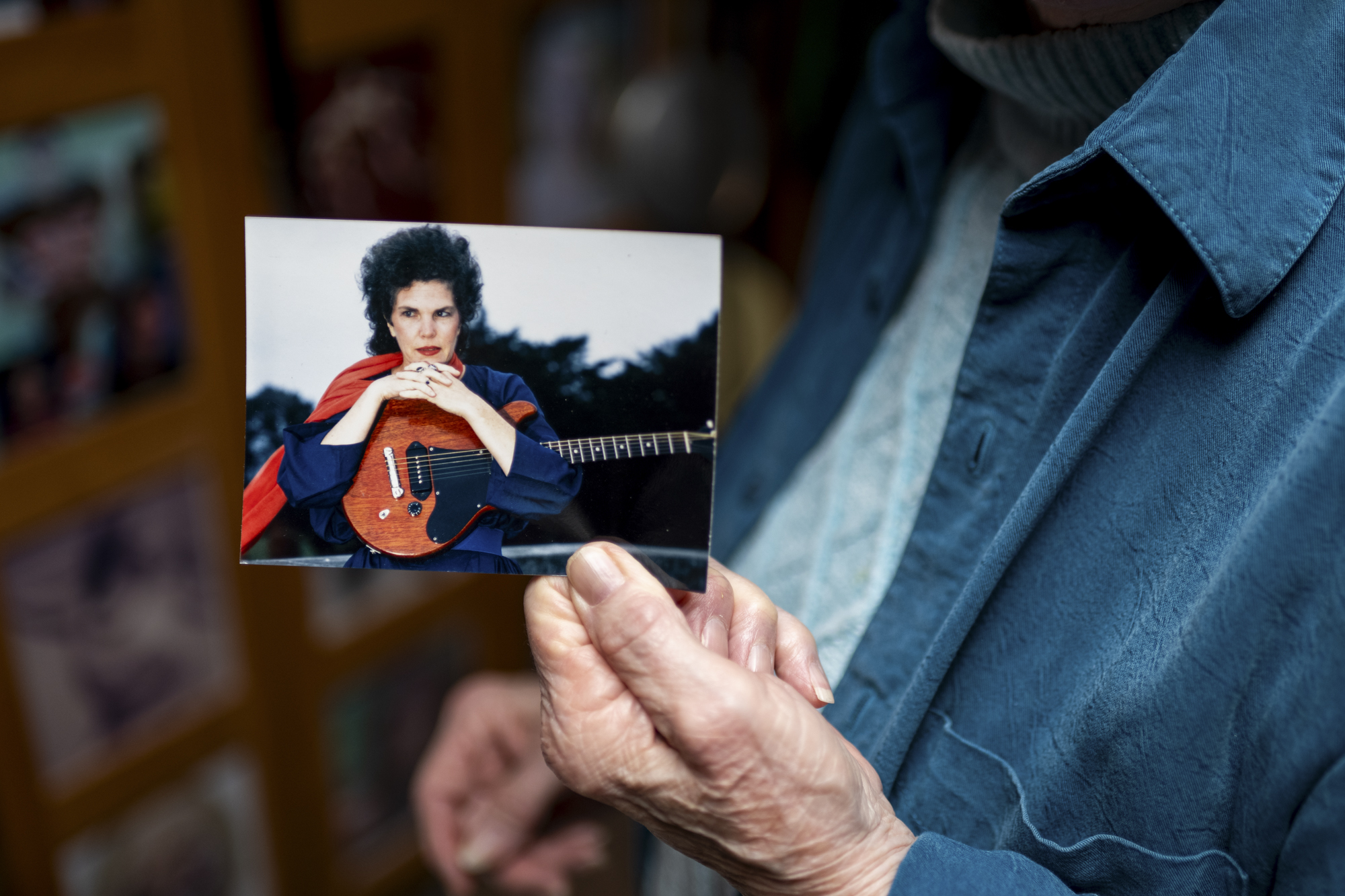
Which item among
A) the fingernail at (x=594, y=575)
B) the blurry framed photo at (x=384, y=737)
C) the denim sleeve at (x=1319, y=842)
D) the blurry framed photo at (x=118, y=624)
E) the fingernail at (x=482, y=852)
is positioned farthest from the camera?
the blurry framed photo at (x=384, y=737)

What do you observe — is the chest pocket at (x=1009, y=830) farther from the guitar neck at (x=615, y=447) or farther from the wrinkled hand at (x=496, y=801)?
the wrinkled hand at (x=496, y=801)

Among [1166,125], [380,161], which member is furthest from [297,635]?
Answer: [1166,125]

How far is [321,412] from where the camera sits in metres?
0.69

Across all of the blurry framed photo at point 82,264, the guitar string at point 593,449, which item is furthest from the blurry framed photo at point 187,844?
the guitar string at point 593,449

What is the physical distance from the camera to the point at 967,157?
3.30ft

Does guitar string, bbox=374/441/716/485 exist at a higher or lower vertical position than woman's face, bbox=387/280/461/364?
lower

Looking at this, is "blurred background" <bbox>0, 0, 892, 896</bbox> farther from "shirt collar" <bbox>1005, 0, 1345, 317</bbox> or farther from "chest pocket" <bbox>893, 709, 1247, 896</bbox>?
"shirt collar" <bbox>1005, 0, 1345, 317</bbox>

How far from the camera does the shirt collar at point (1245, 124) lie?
0.61 m

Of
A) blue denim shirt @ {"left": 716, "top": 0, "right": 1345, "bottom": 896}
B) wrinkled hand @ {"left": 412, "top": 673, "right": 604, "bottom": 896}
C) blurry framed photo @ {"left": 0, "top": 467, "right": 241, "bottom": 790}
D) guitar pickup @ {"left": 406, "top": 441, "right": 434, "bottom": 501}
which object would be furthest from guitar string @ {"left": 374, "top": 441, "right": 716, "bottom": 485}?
blurry framed photo @ {"left": 0, "top": 467, "right": 241, "bottom": 790}

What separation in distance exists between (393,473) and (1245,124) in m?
0.62

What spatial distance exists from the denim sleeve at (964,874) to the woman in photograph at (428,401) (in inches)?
13.2

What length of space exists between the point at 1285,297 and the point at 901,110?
0.51m

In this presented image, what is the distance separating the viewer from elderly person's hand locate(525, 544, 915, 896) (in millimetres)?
587

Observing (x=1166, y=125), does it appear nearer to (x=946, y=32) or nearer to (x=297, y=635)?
(x=946, y=32)
